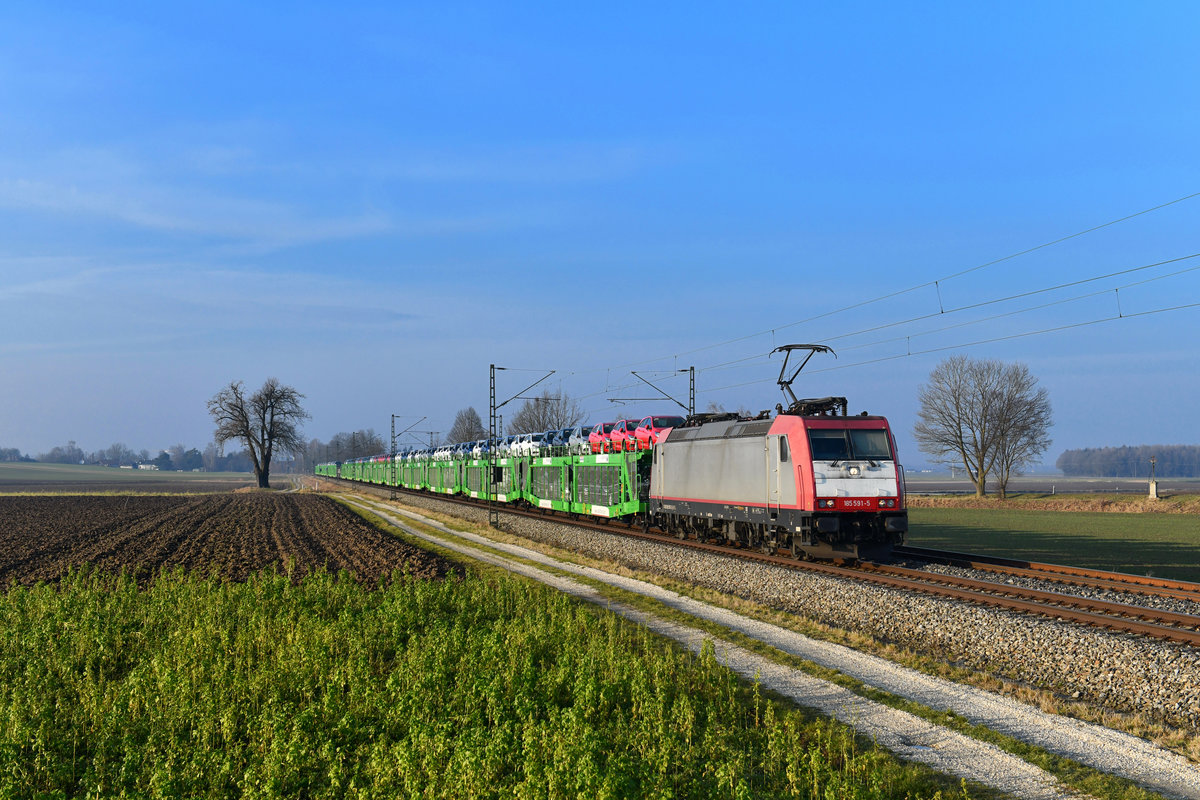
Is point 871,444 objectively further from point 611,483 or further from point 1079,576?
point 611,483

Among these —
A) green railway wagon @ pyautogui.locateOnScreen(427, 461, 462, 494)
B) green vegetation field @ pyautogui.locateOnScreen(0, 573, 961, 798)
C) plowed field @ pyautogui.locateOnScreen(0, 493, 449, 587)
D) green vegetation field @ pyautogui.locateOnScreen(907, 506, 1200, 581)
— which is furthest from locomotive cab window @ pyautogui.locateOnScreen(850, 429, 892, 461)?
green railway wagon @ pyautogui.locateOnScreen(427, 461, 462, 494)

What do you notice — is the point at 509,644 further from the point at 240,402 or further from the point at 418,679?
the point at 240,402

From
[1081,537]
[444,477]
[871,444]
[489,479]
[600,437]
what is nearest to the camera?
[871,444]

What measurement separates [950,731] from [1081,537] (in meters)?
27.7

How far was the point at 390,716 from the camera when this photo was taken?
8.52 m

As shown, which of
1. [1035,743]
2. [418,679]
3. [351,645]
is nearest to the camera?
[1035,743]

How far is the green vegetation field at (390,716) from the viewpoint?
6902mm

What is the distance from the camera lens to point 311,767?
7859 mm

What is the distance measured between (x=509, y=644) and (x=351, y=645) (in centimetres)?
216

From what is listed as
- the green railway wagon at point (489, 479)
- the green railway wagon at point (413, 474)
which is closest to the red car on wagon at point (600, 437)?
the green railway wagon at point (489, 479)

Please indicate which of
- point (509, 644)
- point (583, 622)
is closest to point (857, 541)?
point (583, 622)

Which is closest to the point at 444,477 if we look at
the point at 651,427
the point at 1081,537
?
the point at 651,427

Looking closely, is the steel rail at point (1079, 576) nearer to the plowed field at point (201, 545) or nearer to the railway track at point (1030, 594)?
the railway track at point (1030, 594)

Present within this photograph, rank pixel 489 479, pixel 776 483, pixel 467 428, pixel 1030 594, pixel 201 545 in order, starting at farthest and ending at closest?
pixel 467 428 → pixel 489 479 → pixel 201 545 → pixel 776 483 → pixel 1030 594
